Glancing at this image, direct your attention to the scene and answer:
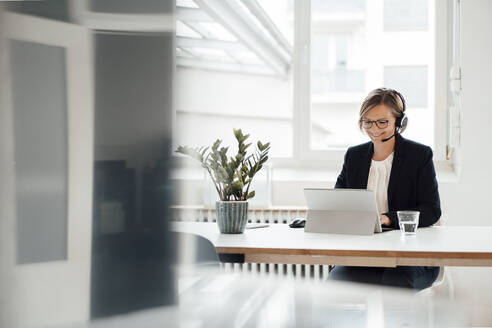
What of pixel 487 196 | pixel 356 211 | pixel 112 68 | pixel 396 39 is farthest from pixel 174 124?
pixel 396 39

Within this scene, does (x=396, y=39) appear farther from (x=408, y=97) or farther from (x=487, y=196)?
(x=487, y=196)

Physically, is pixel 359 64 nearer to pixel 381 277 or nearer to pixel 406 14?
pixel 406 14

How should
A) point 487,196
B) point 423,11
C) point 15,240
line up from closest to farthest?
1. point 15,240
2. point 487,196
3. point 423,11

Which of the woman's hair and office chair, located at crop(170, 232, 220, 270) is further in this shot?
the woman's hair

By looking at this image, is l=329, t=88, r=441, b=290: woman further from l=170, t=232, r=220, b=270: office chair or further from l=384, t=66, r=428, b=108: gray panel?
l=170, t=232, r=220, b=270: office chair

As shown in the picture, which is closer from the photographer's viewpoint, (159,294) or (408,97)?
(159,294)

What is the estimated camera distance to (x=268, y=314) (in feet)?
0.93

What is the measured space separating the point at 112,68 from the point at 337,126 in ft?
11.1

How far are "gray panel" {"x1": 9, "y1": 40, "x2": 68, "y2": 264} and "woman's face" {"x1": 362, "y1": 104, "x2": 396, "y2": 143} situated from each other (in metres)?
2.06

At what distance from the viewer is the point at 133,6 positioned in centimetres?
23

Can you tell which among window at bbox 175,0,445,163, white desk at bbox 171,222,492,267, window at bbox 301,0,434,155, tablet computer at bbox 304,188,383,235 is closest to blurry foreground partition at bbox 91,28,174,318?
white desk at bbox 171,222,492,267

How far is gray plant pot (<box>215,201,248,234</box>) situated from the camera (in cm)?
182

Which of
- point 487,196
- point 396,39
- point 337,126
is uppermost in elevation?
point 396,39

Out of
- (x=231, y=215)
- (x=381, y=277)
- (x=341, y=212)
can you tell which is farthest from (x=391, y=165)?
(x=381, y=277)
